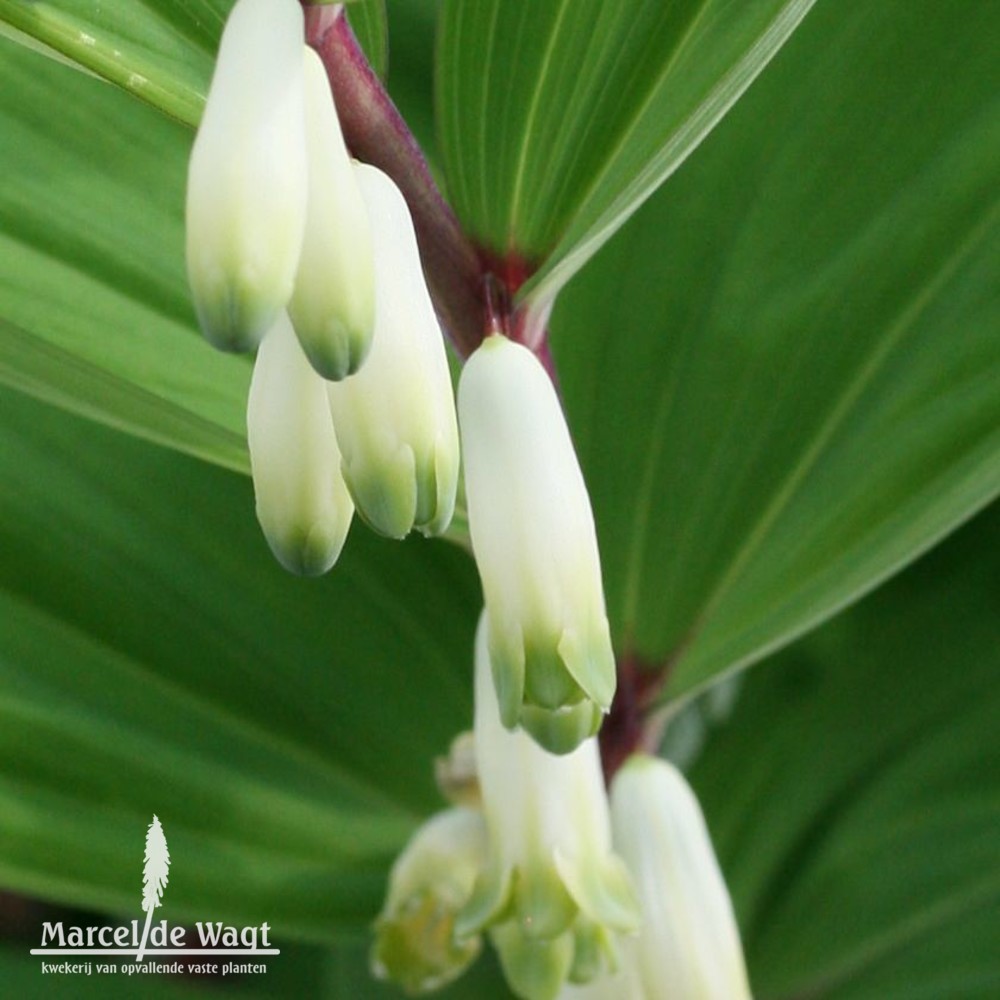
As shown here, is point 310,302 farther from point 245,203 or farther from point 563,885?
point 563,885

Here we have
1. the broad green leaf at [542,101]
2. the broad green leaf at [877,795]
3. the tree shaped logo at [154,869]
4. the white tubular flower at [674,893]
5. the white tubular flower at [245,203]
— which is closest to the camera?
the white tubular flower at [245,203]

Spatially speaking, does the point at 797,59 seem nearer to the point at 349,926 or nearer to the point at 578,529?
the point at 578,529

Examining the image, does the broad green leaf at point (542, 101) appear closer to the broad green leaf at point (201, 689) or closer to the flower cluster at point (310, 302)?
the flower cluster at point (310, 302)

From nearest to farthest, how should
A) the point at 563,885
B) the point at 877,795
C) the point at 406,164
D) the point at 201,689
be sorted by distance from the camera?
1. the point at 406,164
2. the point at 563,885
3. the point at 201,689
4. the point at 877,795

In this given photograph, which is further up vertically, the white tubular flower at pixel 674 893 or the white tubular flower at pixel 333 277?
the white tubular flower at pixel 333 277

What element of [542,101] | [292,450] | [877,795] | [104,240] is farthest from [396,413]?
[877,795]

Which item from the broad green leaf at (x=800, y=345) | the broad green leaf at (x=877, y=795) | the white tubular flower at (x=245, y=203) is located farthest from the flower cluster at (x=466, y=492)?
the broad green leaf at (x=877, y=795)

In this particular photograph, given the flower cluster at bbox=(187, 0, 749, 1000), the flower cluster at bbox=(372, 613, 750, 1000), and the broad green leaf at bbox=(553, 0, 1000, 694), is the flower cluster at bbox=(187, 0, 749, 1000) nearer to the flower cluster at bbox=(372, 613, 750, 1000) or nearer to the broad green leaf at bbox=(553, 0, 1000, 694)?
the flower cluster at bbox=(372, 613, 750, 1000)
